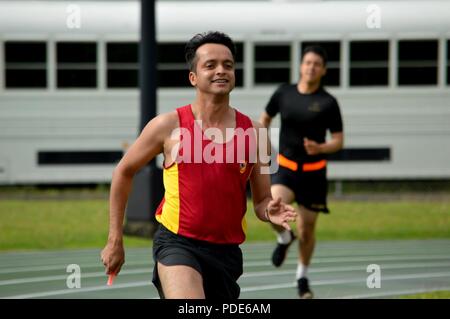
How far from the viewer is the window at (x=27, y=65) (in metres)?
22.6

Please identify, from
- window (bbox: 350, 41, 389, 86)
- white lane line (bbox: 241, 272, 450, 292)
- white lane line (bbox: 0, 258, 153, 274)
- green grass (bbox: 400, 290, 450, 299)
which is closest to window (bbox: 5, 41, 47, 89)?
window (bbox: 350, 41, 389, 86)

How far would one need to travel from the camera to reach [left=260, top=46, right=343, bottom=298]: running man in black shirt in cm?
1149

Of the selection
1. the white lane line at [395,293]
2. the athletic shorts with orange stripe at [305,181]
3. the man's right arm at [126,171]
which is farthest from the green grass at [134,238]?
the man's right arm at [126,171]

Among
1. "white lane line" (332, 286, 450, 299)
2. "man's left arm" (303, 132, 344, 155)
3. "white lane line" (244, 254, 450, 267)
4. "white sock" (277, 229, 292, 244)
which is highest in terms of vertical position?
"man's left arm" (303, 132, 344, 155)

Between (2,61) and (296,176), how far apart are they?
1213cm

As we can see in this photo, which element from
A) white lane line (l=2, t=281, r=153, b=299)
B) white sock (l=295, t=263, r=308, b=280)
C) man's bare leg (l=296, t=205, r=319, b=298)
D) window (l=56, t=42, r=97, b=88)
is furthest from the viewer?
window (l=56, t=42, r=97, b=88)

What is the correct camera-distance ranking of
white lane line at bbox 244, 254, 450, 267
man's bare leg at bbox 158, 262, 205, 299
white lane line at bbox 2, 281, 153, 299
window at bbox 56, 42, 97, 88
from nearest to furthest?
man's bare leg at bbox 158, 262, 205, 299 < white lane line at bbox 2, 281, 153, 299 < white lane line at bbox 244, 254, 450, 267 < window at bbox 56, 42, 97, 88

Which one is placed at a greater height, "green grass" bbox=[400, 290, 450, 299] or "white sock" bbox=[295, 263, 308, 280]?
"white sock" bbox=[295, 263, 308, 280]

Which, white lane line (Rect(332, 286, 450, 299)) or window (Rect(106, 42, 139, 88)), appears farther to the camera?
window (Rect(106, 42, 139, 88))

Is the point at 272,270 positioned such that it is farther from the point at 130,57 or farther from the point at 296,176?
the point at 130,57

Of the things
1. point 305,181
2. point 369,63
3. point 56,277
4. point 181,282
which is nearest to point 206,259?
point 181,282

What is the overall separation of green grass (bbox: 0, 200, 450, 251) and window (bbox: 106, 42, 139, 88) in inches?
104

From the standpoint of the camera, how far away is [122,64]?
2270 cm

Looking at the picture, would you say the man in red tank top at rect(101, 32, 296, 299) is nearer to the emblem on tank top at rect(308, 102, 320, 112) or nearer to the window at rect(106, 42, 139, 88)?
the emblem on tank top at rect(308, 102, 320, 112)
